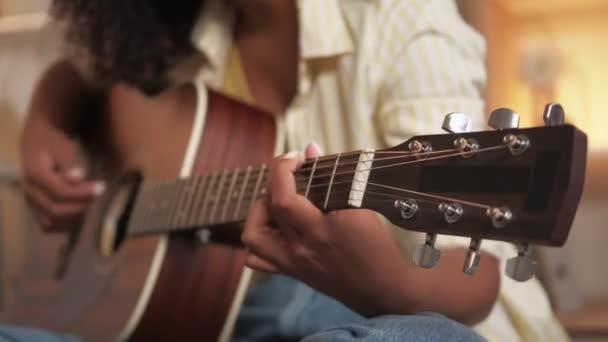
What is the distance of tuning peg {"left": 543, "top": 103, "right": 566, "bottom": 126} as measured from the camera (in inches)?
16.3

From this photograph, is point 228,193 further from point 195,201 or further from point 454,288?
point 454,288

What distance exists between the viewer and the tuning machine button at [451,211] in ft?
1.43

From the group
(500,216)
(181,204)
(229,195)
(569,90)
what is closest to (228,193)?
(229,195)

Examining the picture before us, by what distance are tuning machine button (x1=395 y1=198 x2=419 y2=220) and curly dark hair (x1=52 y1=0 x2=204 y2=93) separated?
2.25 ft

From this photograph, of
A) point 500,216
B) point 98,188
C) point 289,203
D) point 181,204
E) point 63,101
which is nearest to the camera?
point 500,216

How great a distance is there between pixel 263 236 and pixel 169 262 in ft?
0.75

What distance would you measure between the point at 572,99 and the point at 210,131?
2.23ft

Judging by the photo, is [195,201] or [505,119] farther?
[195,201]

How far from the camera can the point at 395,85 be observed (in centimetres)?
78

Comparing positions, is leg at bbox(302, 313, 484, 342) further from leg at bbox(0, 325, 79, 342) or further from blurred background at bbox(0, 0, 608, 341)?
blurred background at bbox(0, 0, 608, 341)

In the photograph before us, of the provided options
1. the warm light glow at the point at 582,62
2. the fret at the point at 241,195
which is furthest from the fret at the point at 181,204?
the warm light glow at the point at 582,62

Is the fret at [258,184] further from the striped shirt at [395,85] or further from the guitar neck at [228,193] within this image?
the striped shirt at [395,85]

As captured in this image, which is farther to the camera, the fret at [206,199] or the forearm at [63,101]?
the forearm at [63,101]

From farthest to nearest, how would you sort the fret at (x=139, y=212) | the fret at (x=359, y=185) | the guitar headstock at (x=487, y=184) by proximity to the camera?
the fret at (x=139, y=212)
the fret at (x=359, y=185)
the guitar headstock at (x=487, y=184)
